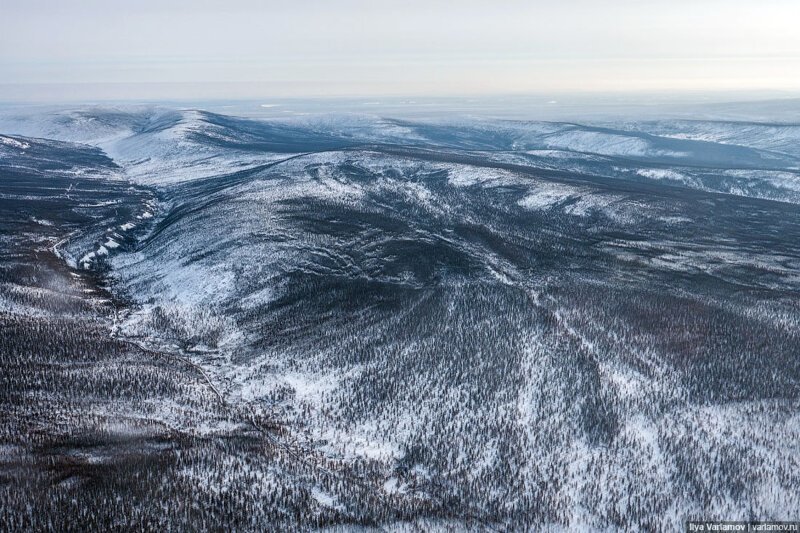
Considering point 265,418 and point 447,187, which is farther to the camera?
point 447,187

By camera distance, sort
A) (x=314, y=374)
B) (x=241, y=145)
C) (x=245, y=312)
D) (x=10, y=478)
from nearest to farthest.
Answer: (x=10, y=478)
(x=314, y=374)
(x=245, y=312)
(x=241, y=145)

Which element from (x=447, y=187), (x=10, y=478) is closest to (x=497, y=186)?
(x=447, y=187)

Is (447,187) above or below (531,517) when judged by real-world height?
above

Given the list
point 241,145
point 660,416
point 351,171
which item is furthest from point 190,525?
point 241,145

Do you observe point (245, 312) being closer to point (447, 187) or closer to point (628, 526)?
point (628, 526)

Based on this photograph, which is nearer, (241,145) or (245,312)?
(245,312)

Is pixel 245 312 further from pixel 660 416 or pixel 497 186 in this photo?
pixel 497 186

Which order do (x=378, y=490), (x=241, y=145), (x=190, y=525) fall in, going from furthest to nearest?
1. (x=241, y=145)
2. (x=378, y=490)
3. (x=190, y=525)

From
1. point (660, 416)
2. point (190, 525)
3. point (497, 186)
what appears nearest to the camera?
point (190, 525)

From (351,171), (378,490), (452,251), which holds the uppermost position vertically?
(351,171)
